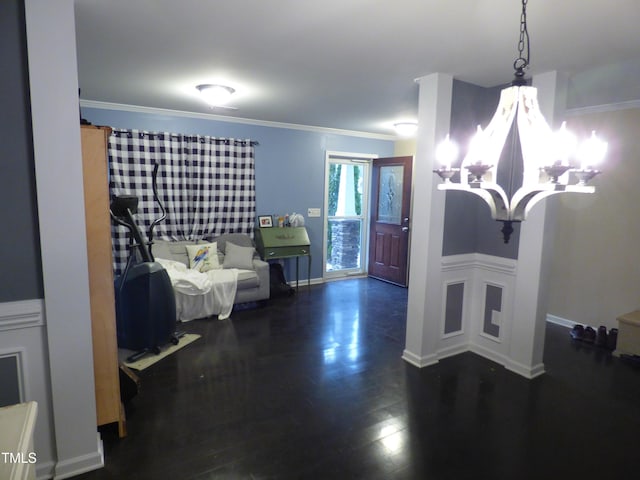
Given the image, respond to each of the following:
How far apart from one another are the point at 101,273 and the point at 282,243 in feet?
Answer: 10.4

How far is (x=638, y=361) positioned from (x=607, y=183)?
5.66 ft

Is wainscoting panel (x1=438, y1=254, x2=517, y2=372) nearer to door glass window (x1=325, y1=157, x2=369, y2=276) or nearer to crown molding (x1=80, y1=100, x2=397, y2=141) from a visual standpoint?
door glass window (x1=325, y1=157, x2=369, y2=276)

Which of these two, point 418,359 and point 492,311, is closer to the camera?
point 418,359

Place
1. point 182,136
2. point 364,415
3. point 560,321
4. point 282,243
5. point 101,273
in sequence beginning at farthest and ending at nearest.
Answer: point 282,243
point 182,136
point 560,321
point 364,415
point 101,273

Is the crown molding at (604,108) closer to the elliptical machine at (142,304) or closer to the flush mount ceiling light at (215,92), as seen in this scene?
the flush mount ceiling light at (215,92)

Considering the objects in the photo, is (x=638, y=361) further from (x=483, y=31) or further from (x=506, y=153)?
(x=483, y=31)

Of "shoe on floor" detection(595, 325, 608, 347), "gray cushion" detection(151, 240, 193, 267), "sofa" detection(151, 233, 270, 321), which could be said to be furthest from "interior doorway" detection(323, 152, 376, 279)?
"shoe on floor" detection(595, 325, 608, 347)

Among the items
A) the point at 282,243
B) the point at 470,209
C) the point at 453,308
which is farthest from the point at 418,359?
the point at 282,243

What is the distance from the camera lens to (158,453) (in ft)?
6.78

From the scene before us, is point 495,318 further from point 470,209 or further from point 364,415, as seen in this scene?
point 364,415

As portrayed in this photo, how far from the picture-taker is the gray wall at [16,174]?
163 centimetres

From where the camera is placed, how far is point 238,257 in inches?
183

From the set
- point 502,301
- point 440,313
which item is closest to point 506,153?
point 502,301

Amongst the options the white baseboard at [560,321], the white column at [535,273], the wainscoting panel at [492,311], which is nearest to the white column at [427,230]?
the wainscoting panel at [492,311]
